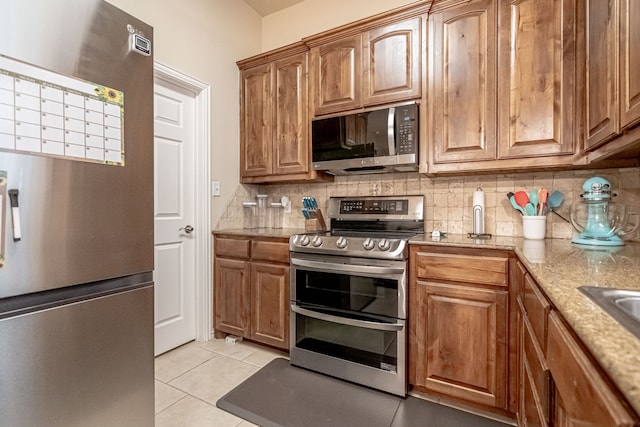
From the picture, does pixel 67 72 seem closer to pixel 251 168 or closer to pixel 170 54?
pixel 170 54

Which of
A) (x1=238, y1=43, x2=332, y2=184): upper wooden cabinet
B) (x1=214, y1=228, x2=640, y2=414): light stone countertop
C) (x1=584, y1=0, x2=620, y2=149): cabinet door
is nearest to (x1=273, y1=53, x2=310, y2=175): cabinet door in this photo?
(x1=238, y1=43, x2=332, y2=184): upper wooden cabinet

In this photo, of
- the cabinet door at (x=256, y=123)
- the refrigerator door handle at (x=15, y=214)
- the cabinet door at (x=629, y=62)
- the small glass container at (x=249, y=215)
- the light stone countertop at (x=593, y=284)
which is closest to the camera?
the light stone countertop at (x=593, y=284)

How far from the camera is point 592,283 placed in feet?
2.71

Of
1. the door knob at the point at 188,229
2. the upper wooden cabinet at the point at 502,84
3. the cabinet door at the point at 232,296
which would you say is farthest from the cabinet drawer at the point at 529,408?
the door knob at the point at 188,229

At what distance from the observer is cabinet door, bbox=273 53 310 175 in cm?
247

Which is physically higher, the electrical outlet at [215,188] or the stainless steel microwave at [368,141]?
the stainless steel microwave at [368,141]

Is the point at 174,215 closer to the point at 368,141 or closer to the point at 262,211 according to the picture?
the point at 262,211

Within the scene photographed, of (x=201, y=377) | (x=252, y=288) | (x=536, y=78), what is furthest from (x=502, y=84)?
(x=201, y=377)

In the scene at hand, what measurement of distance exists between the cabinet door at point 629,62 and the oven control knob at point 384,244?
3.54ft

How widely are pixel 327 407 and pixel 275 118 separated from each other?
2.13 m

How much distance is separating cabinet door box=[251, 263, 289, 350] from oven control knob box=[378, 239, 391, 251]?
2.44ft

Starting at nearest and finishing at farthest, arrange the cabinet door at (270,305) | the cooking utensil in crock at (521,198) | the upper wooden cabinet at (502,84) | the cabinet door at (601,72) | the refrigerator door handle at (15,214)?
the refrigerator door handle at (15,214) → the cabinet door at (601,72) → the upper wooden cabinet at (502,84) → the cooking utensil in crock at (521,198) → the cabinet door at (270,305)

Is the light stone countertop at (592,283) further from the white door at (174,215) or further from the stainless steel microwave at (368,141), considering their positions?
the white door at (174,215)

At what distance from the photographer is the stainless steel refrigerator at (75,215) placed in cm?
86
